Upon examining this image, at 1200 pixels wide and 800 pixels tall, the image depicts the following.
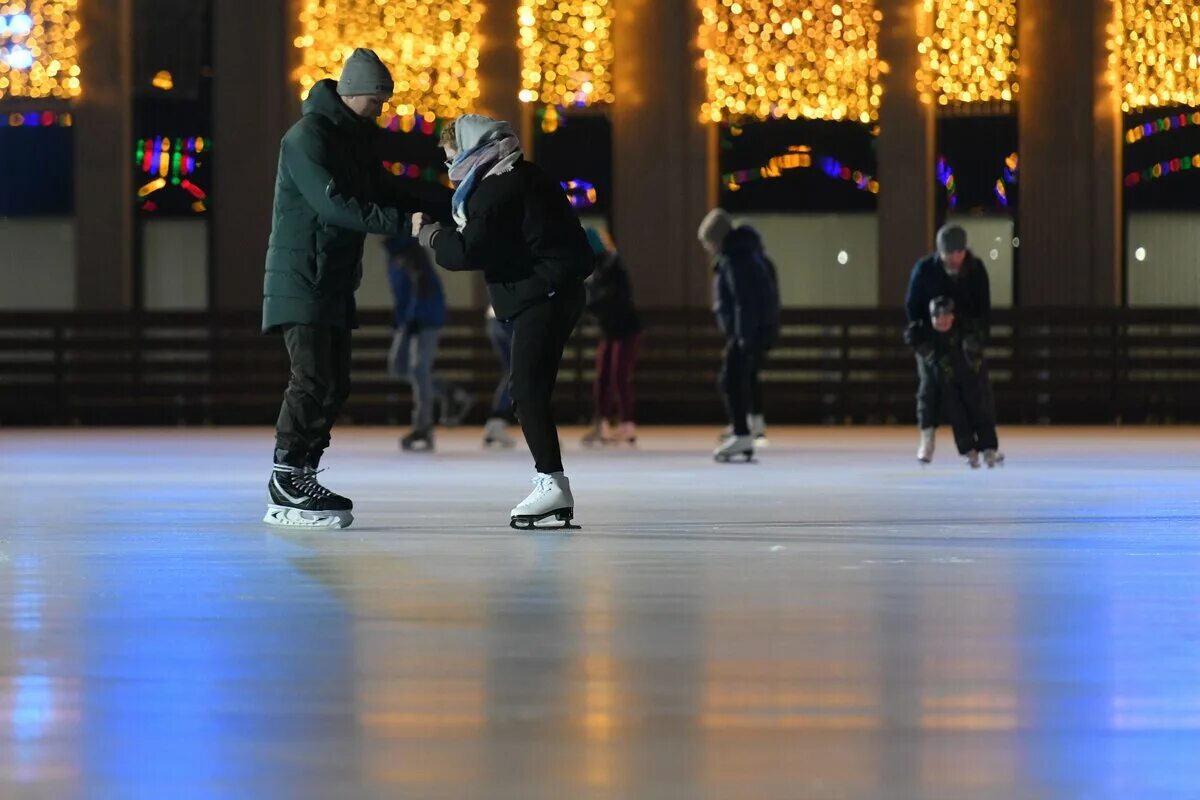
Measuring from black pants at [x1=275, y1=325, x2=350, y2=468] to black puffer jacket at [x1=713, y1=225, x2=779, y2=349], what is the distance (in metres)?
8.07

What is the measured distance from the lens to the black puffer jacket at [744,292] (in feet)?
66.0

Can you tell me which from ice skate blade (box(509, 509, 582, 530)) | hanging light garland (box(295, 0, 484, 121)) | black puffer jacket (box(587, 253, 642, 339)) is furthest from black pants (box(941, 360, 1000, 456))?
hanging light garland (box(295, 0, 484, 121))

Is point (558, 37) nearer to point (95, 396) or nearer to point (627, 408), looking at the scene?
point (95, 396)

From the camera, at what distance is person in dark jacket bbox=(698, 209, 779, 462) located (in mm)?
19938

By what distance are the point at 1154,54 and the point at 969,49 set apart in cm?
200

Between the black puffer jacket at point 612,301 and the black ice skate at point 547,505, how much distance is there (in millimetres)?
10578

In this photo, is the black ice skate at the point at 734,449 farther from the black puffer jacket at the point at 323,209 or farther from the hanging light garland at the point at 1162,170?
the hanging light garland at the point at 1162,170

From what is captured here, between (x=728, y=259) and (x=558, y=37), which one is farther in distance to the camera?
(x=558, y=37)

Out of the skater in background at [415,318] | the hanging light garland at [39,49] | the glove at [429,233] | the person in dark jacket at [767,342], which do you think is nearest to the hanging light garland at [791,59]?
the hanging light garland at [39,49]

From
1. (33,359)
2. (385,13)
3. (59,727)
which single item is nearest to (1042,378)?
(385,13)

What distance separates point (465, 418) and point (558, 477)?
16740 mm

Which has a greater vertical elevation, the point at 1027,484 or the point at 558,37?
the point at 558,37

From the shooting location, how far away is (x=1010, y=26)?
99.6ft

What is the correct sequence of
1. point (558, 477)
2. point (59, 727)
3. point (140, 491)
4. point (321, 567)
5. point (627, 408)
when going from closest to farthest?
point (59, 727) → point (321, 567) → point (558, 477) → point (140, 491) → point (627, 408)
